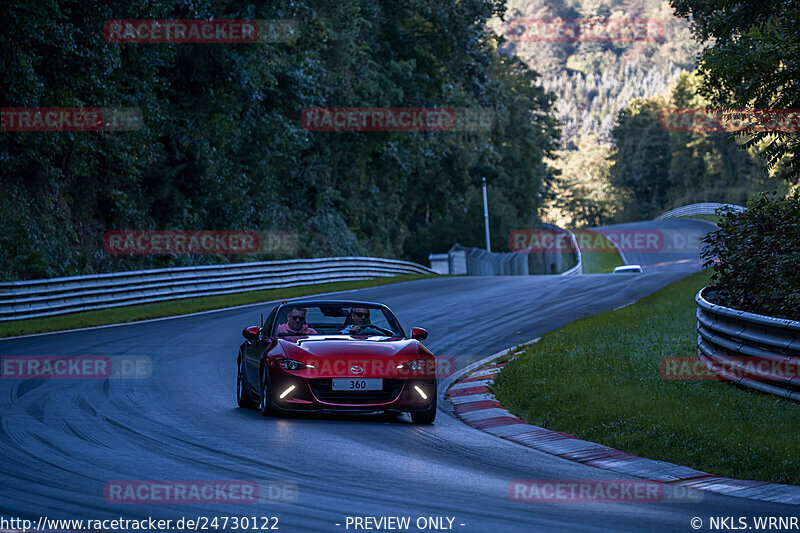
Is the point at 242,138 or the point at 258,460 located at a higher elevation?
the point at 242,138

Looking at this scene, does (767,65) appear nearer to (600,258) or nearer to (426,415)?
(426,415)

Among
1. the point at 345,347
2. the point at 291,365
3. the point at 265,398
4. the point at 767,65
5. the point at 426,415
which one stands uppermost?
the point at 767,65

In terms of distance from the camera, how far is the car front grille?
10.2 metres

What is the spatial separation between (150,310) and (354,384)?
612 inches

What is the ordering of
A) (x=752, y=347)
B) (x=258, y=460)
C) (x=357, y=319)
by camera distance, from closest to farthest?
1. (x=258, y=460)
2. (x=752, y=347)
3. (x=357, y=319)

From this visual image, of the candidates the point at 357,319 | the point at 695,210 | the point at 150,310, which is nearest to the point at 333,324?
the point at 357,319

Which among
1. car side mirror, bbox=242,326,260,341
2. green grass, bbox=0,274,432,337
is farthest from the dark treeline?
car side mirror, bbox=242,326,260,341

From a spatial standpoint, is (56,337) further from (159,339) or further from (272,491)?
(272,491)

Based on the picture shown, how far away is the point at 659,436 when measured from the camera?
30.0 ft

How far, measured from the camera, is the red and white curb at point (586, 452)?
736 centimetres

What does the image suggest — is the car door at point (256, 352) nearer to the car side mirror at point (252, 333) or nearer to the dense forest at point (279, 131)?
the car side mirror at point (252, 333)

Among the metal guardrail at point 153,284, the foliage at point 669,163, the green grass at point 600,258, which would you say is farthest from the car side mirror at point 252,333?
the foliage at point 669,163

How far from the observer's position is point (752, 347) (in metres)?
11.2

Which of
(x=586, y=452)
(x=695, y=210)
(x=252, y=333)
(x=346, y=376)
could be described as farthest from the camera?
(x=695, y=210)
